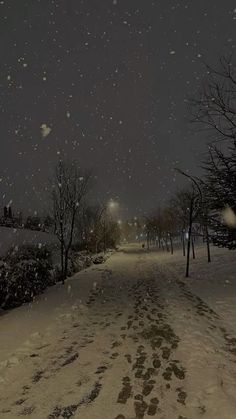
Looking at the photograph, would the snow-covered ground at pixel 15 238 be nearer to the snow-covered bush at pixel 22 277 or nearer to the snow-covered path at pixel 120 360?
the snow-covered bush at pixel 22 277

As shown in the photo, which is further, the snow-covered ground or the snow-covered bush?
the snow-covered ground

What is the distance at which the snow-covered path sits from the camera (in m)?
4.66

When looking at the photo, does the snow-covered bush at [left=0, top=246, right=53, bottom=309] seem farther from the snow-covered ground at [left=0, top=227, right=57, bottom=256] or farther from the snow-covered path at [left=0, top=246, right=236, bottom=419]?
the snow-covered path at [left=0, top=246, right=236, bottom=419]

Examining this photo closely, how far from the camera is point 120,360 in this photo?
6.45 meters

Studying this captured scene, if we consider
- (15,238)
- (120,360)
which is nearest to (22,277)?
(15,238)

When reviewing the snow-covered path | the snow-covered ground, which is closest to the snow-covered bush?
the snow-covered ground

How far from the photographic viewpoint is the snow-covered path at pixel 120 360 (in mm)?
4664

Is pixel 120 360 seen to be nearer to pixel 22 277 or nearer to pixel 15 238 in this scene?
pixel 22 277

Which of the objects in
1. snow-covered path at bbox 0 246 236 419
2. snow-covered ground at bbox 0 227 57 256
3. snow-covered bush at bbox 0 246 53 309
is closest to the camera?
snow-covered path at bbox 0 246 236 419

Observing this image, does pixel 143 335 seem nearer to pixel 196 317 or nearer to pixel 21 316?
pixel 196 317

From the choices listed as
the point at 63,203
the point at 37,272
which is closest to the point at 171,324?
the point at 37,272

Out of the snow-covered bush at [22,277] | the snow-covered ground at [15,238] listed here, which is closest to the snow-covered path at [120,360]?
the snow-covered bush at [22,277]

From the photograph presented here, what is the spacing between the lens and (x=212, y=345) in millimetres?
7281

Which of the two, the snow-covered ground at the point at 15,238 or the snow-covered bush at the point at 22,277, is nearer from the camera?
the snow-covered bush at the point at 22,277
